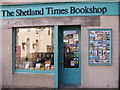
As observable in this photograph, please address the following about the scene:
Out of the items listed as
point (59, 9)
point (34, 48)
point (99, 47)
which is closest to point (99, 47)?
point (99, 47)

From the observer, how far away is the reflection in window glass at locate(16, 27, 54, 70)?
623 centimetres

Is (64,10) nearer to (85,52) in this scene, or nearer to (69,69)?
(85,52)

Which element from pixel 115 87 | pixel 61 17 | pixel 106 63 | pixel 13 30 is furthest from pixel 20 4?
pixel 115 87

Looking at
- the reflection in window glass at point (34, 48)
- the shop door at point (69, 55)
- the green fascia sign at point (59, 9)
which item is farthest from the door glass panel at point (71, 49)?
the green fascia sign at point (59, 9)

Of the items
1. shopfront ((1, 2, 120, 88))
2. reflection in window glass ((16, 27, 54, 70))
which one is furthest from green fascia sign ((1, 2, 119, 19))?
reflection in window glass ((16, 27, 54, 70))

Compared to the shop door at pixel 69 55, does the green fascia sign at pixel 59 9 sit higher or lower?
higher

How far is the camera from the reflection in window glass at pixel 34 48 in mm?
6234

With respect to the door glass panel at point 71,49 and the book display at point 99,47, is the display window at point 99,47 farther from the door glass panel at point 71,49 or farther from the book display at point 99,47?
the door glass panel at point 71,49

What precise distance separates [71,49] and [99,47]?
1.13m

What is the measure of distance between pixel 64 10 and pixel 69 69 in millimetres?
2384

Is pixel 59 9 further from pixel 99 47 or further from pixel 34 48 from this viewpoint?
pixel 99 47

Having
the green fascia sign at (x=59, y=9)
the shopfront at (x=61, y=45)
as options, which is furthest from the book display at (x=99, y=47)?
the green fascia sign at (x=59, y=9)

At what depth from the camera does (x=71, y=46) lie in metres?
6.22

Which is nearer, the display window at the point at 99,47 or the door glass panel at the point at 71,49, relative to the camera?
the display window at the point at 99,47
